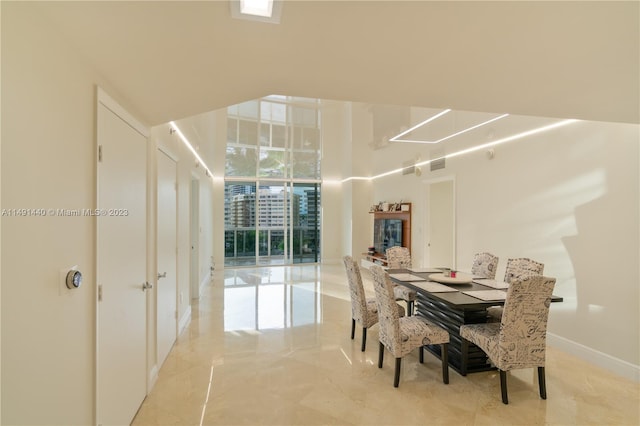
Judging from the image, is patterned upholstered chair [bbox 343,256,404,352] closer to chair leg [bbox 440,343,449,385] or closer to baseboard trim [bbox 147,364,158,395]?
chair leg [bbox 440,343,449,385]

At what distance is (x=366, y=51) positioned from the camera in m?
1.59

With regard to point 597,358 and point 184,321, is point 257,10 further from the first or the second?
point 597,358

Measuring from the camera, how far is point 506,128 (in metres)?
4.34

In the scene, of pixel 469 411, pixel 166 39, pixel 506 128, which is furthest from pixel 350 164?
pixel 166 39

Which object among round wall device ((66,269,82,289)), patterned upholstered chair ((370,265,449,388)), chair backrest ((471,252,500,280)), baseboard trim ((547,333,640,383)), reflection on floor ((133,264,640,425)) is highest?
round wall device ((66,269,82,289))

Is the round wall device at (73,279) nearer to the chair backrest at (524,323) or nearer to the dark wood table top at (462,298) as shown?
the dark wood table top at (462,298)

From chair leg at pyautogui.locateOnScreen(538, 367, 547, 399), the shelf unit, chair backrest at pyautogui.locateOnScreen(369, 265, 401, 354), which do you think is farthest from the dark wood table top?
the shelf unit

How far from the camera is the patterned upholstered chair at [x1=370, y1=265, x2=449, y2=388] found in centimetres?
278

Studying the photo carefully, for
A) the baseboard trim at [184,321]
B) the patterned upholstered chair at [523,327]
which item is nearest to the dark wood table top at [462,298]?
the patterned upholstered chair at [523,327]

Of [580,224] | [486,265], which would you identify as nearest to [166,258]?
[486,265]

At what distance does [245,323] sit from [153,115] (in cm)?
305

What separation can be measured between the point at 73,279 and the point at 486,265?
14.0 feet

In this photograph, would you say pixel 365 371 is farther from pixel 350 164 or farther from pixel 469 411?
pixel 350 164

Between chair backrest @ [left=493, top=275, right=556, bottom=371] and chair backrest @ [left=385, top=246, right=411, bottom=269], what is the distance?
2.43m
